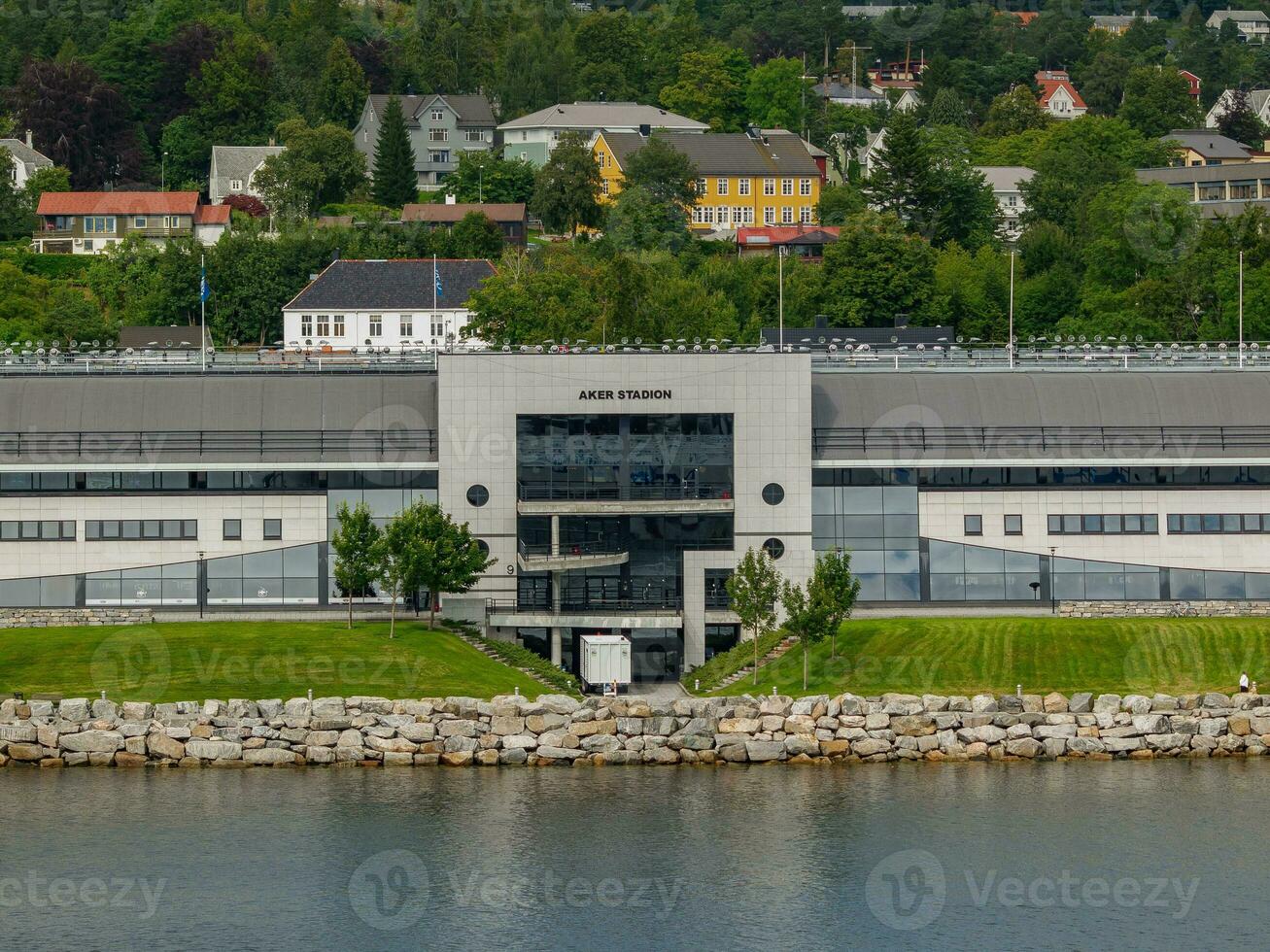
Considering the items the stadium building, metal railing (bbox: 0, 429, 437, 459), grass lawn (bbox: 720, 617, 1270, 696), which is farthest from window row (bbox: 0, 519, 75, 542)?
grass lawn (bbox: 720, 617, 1270, 696)

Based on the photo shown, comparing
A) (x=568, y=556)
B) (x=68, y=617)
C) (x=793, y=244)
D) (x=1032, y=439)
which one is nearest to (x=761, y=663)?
(x=568, y=556)

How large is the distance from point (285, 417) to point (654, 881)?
3186 cm

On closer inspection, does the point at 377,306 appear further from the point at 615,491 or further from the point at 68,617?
the point at 68,617

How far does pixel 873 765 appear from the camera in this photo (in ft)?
258

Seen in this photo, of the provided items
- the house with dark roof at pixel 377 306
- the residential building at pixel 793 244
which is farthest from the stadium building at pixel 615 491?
the residential building at pixel 793 244

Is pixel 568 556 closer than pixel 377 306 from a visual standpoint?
Yes

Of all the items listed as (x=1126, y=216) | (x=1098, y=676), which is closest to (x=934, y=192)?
(x=1126, y=216)

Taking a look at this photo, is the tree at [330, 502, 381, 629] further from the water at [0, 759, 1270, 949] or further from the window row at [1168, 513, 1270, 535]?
the window row at [1168, 513, 1270, 535]

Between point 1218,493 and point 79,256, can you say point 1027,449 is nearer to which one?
point 1218,493

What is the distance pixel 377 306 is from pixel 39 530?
231 ft

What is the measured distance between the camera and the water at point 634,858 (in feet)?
205

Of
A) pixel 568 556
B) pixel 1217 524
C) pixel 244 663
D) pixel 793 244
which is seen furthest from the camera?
pixel 793 244

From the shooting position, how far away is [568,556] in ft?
297

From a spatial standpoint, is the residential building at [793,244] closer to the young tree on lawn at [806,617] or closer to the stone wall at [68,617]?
the stone wall at [68,617]
